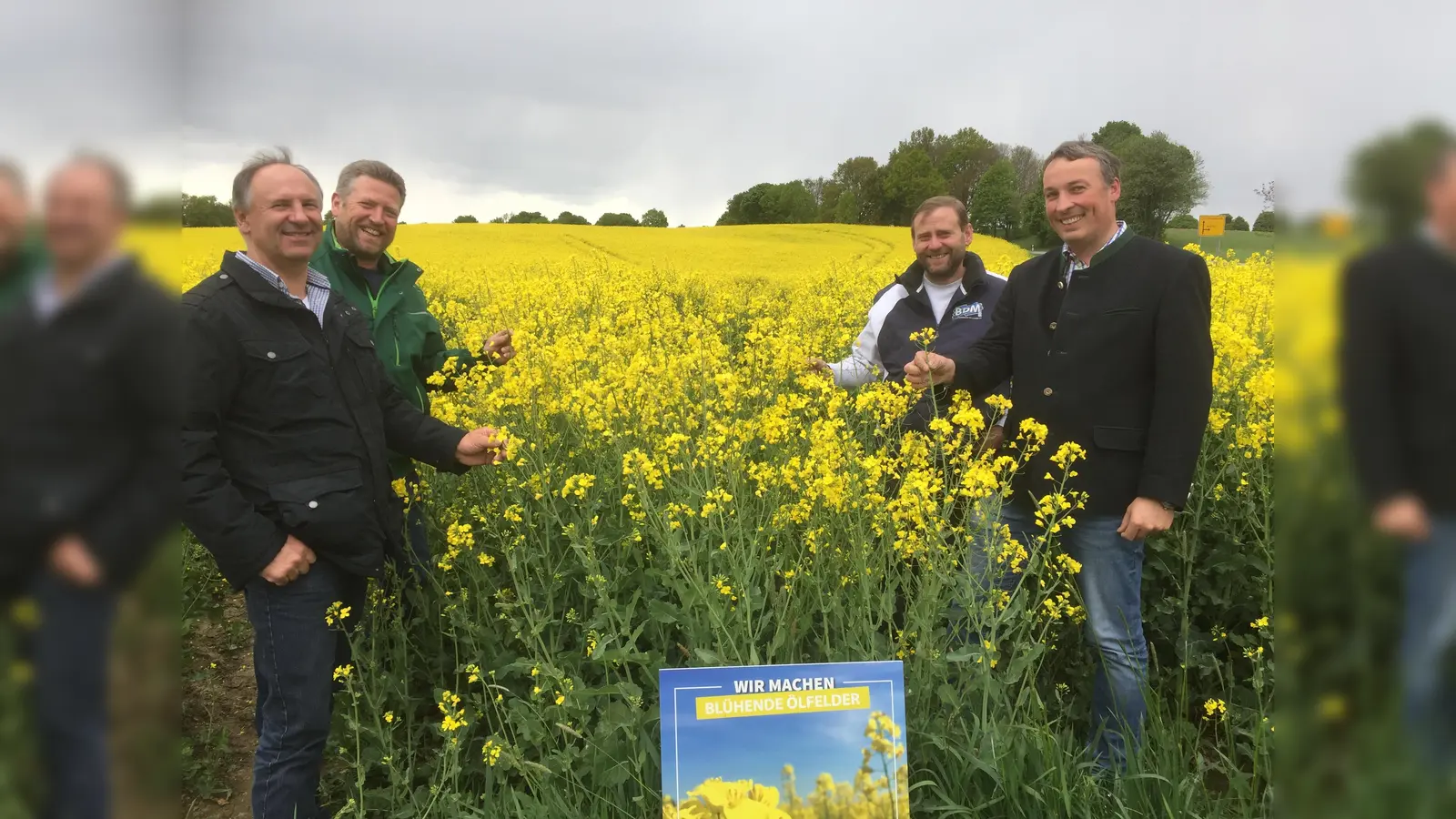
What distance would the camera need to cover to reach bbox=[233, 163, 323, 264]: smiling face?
2.53 m

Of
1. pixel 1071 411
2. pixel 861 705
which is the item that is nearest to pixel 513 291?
pixel 1071 411

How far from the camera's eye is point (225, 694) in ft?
13.3

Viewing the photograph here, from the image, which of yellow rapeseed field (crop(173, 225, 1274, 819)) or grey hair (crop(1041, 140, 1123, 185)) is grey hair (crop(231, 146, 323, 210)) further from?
grey hair (crop(1041, 140, 1123, 185))

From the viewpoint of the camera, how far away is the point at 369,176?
3.63 m

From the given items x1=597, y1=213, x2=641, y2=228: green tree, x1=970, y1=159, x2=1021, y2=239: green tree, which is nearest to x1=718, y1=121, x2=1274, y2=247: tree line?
x1=970, y1=159, x2=1021, y2=239: green tree

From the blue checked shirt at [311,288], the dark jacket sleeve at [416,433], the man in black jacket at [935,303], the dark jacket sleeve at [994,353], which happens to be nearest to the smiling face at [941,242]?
the man in black jacket at [935,303]

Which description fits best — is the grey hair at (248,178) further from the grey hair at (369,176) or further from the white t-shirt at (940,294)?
the white t-shirt at (940,294)
